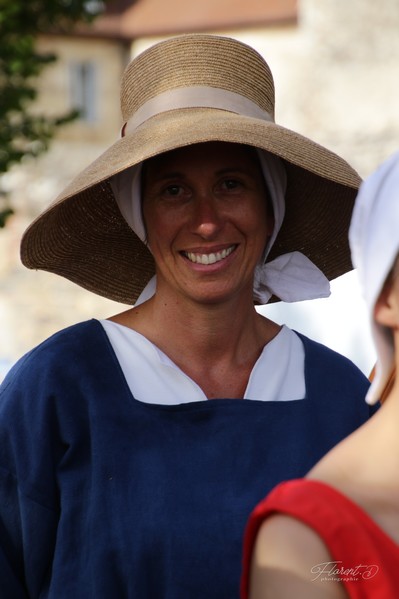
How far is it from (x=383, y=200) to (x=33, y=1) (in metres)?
6.27

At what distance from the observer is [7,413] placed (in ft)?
8.93

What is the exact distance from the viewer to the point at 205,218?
2848mm

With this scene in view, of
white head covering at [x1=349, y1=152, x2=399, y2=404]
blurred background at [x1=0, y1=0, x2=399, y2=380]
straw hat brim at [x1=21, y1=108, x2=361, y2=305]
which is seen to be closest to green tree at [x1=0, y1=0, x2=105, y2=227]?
straw hat brim at [x1=21, y1=108, x2=361, y2=305]

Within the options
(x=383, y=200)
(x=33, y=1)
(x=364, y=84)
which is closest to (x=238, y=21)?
(x=364, y=84)

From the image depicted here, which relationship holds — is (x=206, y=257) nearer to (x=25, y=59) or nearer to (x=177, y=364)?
(x=177, y=364)

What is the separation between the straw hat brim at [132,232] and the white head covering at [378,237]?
1041 millimetres

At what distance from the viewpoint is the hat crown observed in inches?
119

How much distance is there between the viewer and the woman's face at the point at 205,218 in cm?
285

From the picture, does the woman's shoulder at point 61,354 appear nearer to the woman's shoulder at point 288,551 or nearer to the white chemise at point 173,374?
the white chemise at point 173,374

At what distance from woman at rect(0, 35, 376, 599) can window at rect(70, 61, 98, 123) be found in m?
20.8

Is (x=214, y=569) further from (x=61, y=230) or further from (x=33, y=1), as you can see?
(x=33, y=1)

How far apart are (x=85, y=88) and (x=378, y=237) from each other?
23.0m

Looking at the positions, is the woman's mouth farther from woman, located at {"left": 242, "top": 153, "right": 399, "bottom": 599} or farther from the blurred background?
the blurred background
